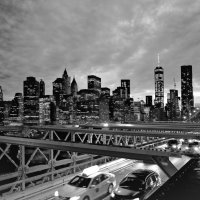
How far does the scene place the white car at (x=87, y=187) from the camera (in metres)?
11.5

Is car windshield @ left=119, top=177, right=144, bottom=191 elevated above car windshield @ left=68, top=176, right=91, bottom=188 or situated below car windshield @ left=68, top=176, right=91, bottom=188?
below

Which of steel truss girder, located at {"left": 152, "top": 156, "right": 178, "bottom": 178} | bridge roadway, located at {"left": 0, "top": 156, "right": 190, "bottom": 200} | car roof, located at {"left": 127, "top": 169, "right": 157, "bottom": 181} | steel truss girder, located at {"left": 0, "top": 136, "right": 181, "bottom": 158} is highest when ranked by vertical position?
steel truss girder, located at {"left": 0, "top": 136, "right": 181, "bottom": 158}

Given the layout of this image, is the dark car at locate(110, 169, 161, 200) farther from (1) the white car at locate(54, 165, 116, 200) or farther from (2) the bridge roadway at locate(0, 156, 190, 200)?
(2) the bridge roadway at locate(0, 156, 190, 200)

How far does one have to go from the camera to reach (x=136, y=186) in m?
12.3

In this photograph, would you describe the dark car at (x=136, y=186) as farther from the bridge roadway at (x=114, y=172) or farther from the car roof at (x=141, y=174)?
the bridge roadway at (x=114, y=172)

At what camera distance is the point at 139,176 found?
1314 centimetres

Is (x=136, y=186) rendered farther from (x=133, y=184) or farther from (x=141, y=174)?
(x=141, y=174)

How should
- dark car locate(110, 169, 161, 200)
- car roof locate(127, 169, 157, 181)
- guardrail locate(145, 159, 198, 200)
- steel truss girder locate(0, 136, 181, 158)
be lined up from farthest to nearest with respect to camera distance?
car roof locate(127, 169, 157, 181), dark car locate(110, 169, 161, 200), steel truss girder locate(0, 136, 181, 158), guardrail locate(145, 159, 198, 200)

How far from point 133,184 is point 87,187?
7.09 feet

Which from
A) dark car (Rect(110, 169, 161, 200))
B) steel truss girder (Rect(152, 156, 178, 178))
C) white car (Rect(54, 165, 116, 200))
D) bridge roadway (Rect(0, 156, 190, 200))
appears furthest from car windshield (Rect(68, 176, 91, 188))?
steel truss girder (Rect(152, 156, 178, 178))

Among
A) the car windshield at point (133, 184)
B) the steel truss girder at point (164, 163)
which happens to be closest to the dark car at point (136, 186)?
the car windshield at point (133, 184)

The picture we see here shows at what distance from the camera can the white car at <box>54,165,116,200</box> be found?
1147cm

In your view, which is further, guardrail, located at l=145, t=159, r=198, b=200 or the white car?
the white car

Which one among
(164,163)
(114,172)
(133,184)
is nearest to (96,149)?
(164,163)
